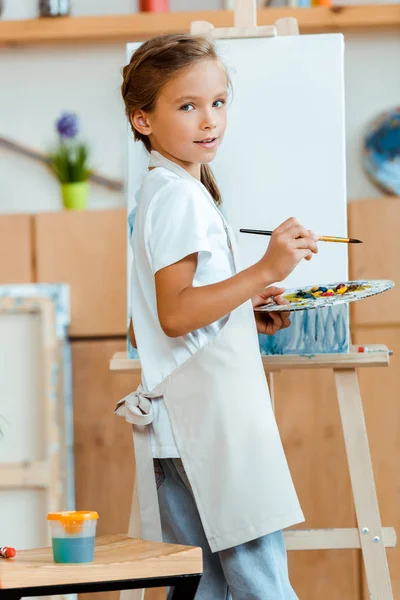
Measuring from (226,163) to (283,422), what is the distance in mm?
845

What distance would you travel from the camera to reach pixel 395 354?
2.36 m

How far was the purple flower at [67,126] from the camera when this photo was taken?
8.34 feet

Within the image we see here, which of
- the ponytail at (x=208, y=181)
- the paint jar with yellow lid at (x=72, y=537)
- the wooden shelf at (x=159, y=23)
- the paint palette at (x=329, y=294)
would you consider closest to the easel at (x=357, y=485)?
the paint palette at (x=329, y=294)

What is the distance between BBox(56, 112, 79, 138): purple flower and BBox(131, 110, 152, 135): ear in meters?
1.16

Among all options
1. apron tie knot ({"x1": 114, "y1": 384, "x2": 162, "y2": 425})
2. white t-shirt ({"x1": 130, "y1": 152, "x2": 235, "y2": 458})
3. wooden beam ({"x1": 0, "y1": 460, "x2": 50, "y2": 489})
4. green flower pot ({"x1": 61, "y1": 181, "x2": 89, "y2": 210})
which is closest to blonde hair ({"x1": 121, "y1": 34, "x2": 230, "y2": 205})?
white t-shirt ({"x1": 130, "y1": 152, "x2": 235, "y2": 458})

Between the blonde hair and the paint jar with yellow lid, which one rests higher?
the blonde hair

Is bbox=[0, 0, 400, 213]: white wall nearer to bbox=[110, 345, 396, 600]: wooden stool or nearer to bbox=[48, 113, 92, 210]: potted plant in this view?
bbox=[48, 113, 92, 210]: potted plant

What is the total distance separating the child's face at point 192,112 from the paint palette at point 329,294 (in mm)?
272

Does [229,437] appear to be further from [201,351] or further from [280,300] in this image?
[280,300]

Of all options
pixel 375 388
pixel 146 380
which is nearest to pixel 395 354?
pixel 375 388

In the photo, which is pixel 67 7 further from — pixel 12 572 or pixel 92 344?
pixel 12 572

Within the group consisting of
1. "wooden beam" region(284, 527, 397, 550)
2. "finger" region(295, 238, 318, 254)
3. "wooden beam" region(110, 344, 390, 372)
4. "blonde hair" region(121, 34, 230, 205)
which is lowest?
"wooden beam" region(284, 527, 397, 550)

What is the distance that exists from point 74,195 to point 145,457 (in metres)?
1.29

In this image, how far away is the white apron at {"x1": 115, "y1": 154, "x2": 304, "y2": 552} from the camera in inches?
49.7
